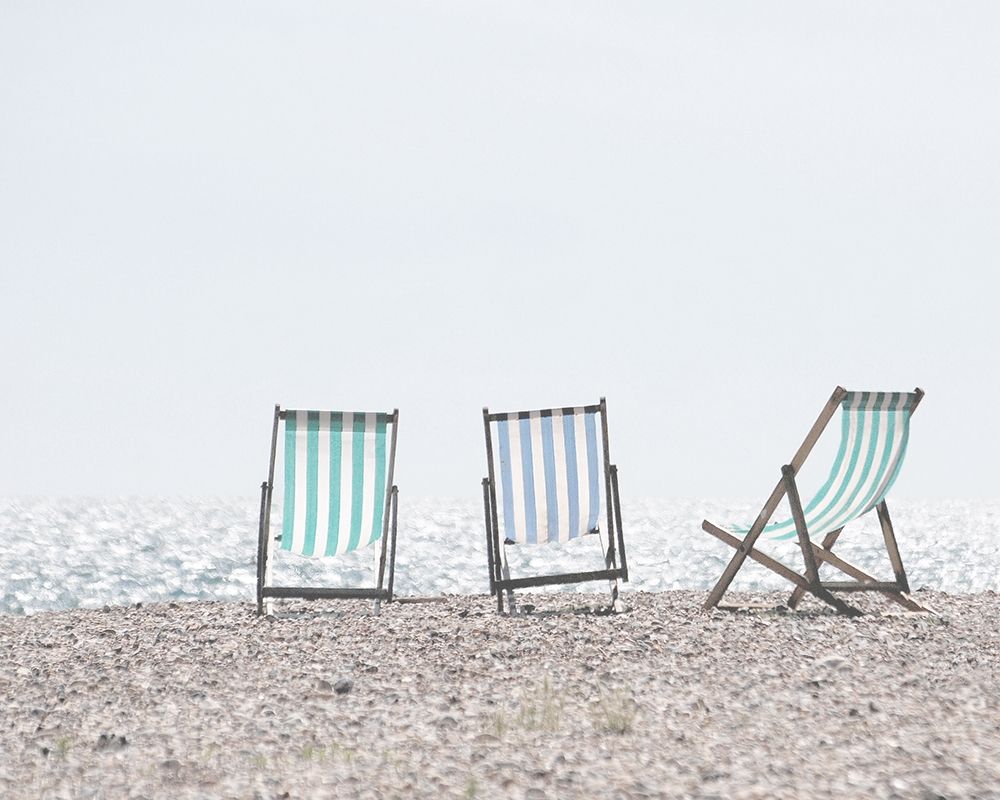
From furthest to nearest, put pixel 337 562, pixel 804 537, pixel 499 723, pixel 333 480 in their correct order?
pixel 337 562 → pixel 333 480 → pixel 804 537 → pixel 499 723

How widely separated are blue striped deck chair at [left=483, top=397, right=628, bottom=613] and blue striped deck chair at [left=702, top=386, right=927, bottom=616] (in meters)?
0.83

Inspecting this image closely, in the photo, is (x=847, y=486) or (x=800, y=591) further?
(x=800, y=591)

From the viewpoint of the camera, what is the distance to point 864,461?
6652 mm

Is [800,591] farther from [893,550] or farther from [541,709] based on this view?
[541,709]

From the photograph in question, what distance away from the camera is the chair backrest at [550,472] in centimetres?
684

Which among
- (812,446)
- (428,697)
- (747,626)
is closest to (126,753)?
(428,697)

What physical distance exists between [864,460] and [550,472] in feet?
5.79

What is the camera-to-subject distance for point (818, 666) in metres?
5.00

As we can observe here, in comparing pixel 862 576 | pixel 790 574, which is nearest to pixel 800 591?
pixel 790 574

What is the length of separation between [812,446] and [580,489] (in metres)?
1.34

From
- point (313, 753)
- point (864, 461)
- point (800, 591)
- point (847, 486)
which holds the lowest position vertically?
point (313, 753)

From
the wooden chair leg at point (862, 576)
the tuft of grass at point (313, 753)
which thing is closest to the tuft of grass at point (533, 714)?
the tuft of grass at point (313, 753)

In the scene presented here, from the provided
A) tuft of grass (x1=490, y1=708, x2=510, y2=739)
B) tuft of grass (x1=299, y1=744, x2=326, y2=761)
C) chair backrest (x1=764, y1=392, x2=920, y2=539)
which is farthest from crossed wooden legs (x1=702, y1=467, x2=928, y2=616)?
tuft of grass (x1=299, y1=744, x2=326, y2=761)

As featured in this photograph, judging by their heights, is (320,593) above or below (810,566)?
below
